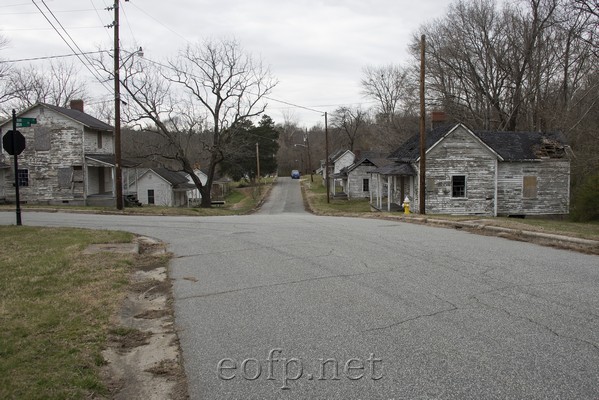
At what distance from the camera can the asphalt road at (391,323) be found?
432 centimetres

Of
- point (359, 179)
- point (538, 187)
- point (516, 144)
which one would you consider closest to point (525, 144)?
point (516, 144)

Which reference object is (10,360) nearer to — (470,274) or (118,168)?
(470,274)

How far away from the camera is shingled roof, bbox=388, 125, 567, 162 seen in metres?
32.2

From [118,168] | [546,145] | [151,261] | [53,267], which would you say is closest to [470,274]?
[151,261]

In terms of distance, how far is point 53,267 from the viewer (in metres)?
9.25

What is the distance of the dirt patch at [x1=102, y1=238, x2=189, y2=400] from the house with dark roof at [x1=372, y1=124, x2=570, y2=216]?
83.9 ft

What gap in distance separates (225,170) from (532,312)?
73564 mm

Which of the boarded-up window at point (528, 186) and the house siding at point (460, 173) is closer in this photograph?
the house siding at point (460, 173)

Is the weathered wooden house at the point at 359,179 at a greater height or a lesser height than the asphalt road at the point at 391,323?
greater

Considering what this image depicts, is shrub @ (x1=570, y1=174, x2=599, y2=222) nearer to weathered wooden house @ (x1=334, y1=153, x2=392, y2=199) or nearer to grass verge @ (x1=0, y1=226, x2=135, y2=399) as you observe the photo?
grass verge @ (x1=0, y1=226, x2=135, y2=399)

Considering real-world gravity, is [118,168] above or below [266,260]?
above

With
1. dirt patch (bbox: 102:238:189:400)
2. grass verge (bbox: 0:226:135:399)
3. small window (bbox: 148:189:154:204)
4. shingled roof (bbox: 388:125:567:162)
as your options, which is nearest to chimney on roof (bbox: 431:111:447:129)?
shingled roof (bbox: 388:125:567:162)

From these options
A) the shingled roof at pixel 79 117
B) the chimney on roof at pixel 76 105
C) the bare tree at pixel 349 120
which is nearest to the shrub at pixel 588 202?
the shingled roof at pixel 79 117

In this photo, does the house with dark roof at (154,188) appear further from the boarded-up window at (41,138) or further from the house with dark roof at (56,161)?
the boarded-up window at (41,138)
